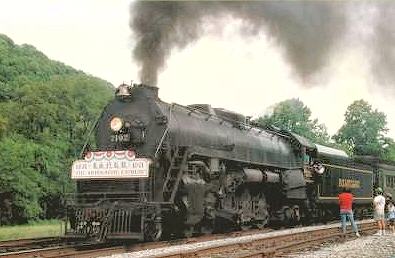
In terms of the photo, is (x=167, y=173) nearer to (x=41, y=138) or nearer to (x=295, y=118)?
(x=41, y=138)

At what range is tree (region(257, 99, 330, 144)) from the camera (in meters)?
81.9

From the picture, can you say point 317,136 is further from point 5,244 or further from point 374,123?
point 5,244

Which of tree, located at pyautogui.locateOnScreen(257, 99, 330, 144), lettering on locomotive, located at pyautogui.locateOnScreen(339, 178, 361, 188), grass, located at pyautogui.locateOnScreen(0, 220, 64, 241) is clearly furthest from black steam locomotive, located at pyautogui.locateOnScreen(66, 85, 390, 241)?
tree, located at pyautogui.locateOnScreen(257, 99, 330, 144)

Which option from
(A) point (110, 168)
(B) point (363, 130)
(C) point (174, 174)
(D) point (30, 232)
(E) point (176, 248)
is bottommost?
(D) point (30, 232)

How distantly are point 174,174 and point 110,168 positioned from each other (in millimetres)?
1575

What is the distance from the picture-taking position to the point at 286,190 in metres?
20.4

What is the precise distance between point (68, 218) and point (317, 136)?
249 feet

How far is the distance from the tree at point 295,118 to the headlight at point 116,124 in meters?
67.0

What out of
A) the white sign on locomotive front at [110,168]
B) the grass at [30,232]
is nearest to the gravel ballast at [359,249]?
the white sign on locomotive front at [110,168]

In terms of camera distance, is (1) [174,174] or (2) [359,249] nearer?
(2) [359,249]

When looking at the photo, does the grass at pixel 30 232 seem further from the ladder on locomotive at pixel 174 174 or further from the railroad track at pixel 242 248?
the railroad track at pixel 242 248

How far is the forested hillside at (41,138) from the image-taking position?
29.9m

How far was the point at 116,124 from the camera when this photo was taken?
572 inches

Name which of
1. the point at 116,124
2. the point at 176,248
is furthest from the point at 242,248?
the point at 116,124
